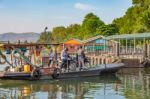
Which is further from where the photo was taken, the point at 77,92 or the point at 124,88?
the point at 124,88

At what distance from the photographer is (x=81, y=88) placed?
29125 millimetres

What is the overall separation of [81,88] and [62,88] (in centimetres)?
118

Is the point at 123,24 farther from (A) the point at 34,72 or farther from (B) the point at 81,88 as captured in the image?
(B) the point at 81,88

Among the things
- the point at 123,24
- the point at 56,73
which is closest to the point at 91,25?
the point at 123,24

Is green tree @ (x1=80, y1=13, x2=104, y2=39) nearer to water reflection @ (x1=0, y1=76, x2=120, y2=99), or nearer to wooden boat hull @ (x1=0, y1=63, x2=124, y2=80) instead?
wooden boat hull @ (x1=0, y1=63, x2=124, y2=80)

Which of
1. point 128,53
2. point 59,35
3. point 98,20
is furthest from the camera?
point 59,35

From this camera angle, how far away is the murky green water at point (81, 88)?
25.3 m

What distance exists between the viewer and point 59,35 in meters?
131

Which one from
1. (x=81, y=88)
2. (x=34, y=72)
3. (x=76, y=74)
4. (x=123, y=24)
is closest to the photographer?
(x=81, y=88)

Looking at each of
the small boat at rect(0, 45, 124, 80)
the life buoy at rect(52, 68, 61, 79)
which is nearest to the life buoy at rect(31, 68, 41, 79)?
the small boat at rect(0, 45, 124, 80)

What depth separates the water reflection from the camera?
2562 cm

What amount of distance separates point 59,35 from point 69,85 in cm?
10043

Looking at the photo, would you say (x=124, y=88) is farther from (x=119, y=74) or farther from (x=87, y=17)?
(x=87, y=17)

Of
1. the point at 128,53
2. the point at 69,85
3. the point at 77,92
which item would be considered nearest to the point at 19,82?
the point at 69,85
